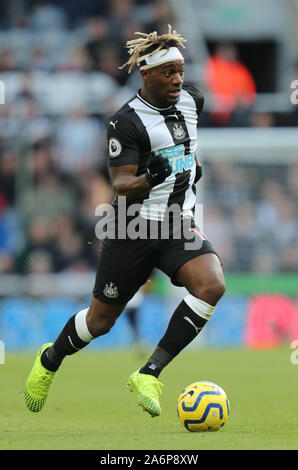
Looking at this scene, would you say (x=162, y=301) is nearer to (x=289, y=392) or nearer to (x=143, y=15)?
(x=143, y=15)

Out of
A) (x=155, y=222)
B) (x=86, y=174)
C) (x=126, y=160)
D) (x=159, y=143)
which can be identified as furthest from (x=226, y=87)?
(x=126, y=160)

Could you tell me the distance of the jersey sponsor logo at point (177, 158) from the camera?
6844mm

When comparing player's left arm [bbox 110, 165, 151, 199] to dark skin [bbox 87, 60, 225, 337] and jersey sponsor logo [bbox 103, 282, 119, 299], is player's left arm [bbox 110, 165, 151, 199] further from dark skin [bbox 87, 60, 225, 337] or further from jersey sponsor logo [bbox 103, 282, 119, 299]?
jersey sponsor logo [bbox 103, 282, 119, 299]

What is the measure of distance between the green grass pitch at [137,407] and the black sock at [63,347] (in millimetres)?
391

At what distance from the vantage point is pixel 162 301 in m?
15.2

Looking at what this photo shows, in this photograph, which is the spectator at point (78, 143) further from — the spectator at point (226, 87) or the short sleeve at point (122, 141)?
the short sleeve at point (122, 141)

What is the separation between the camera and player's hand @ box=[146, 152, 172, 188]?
6371mm

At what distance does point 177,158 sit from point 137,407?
2068 millimetres

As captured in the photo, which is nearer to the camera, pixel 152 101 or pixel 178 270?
pixel 178 270

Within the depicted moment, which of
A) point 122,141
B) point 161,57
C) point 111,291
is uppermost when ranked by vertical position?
point 161,57

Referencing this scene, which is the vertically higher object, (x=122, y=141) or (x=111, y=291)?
(x=122, y=141)

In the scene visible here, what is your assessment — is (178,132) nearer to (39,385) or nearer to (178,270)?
(178,270)

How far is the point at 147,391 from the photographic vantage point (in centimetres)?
636
